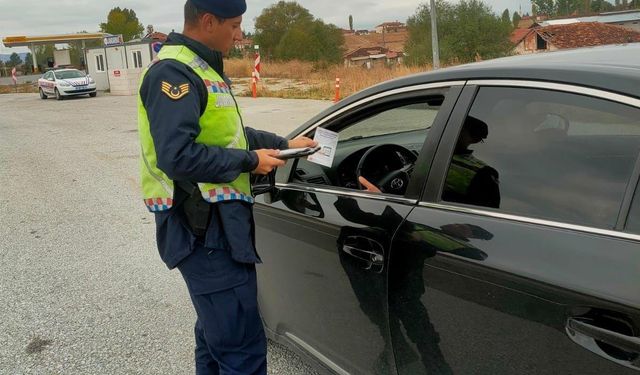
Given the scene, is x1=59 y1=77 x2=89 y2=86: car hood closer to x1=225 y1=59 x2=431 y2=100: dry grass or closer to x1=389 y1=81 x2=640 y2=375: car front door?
x1=225 y1=59 x2=431 y2=100: dry grass

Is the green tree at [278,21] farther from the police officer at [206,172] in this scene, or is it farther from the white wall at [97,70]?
the police officer at [206,172]

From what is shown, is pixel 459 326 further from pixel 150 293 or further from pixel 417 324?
pixel 150 293

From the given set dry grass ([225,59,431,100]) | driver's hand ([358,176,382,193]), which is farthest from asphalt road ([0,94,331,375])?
dry grass ([225,59,431,100])

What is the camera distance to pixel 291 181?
2.79m

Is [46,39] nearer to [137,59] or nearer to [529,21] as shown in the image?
[137,59]

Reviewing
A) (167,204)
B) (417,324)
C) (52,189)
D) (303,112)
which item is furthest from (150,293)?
(303,112)

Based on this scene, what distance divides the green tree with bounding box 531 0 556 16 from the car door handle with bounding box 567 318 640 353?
131 meters

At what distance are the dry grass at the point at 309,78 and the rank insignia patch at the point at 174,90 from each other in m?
16.2

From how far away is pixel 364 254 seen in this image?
85.4 inches

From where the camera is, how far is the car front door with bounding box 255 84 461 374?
83.9 inches

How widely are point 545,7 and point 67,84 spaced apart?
11712 cm

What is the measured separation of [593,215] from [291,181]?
150 centimetres

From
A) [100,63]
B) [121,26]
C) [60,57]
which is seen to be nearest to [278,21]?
[121,26]

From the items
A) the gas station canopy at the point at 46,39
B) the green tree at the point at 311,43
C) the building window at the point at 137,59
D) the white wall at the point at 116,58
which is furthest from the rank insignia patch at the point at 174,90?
the green tree at the point at 311,43
